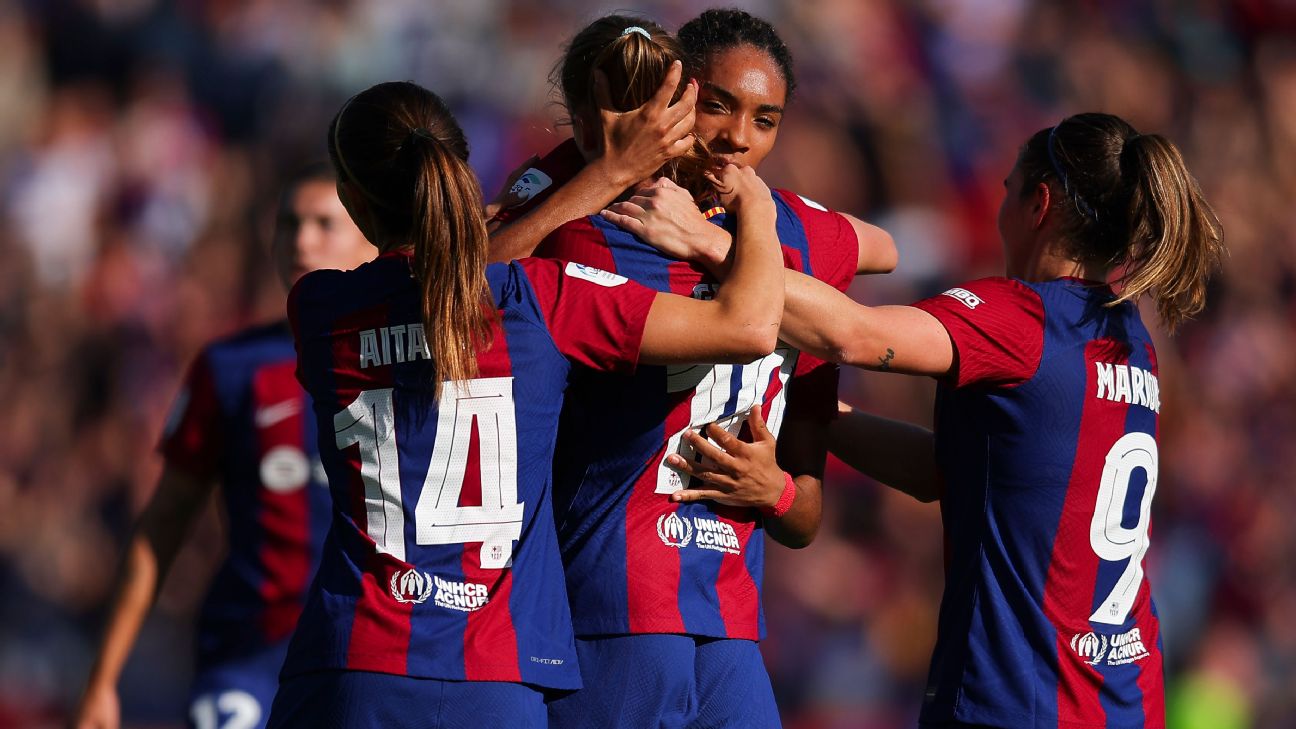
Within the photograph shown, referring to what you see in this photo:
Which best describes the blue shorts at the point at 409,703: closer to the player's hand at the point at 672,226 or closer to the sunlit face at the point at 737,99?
the player's hand at the point at 672,226

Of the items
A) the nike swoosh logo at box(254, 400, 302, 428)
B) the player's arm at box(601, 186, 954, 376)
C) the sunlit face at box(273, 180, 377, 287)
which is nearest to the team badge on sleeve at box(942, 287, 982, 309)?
the player's arm at box(601, 186, 954, 376)

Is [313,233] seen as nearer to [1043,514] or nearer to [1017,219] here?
[1017,219]

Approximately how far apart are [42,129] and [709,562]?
20.7 ft

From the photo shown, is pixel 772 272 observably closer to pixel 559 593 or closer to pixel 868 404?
pixel 559 593

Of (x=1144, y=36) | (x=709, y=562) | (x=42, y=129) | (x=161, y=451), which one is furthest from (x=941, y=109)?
(x=709, y=562)

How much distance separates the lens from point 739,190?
3227 mm

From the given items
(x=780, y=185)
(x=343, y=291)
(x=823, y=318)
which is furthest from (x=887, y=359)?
(x=780, y=185)

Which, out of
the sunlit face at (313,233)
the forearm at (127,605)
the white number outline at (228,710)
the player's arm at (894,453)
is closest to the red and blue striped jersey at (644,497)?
the player's arm at (894,453)

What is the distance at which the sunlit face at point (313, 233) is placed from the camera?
4.95 meters

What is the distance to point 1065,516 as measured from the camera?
3385mm

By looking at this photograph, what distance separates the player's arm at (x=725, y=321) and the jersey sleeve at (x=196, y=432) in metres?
2.41

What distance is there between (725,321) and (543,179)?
87cm

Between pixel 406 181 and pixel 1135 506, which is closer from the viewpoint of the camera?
pixel 406 181

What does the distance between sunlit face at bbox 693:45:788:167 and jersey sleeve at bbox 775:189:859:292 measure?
167 mm
